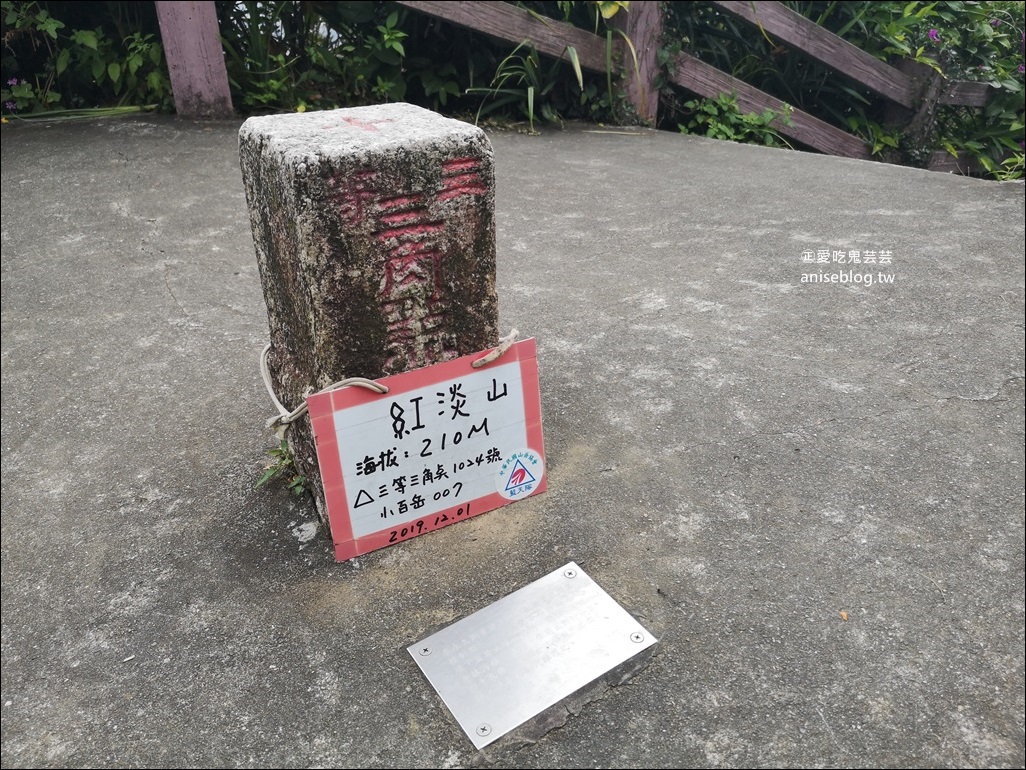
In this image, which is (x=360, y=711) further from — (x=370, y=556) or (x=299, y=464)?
(x=299, y=464)

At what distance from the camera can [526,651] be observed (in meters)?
1.51

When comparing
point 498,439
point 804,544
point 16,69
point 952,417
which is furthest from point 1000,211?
point 16,69

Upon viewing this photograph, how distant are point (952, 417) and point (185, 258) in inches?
106

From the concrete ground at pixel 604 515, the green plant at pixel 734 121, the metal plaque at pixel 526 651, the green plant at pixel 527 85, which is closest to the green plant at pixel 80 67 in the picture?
the concrete ground at pixel 604 515

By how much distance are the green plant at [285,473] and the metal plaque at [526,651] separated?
56 centimetres

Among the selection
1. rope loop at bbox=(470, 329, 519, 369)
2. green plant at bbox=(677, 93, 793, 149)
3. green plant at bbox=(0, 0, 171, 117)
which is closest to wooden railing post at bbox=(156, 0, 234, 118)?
green plant at bbox=(0, 0, 171, 117)

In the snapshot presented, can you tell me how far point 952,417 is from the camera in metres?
2.14

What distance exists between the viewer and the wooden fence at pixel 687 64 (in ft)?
13.9

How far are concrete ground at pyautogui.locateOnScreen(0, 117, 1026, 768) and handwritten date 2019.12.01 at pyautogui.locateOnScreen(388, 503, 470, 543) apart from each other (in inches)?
1.3

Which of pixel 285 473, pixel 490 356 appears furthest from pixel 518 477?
pixel 285 473

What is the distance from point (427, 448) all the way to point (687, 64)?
3853 mm

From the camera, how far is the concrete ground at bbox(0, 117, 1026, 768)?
1.37 metres

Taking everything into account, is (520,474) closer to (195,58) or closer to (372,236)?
(372,236)

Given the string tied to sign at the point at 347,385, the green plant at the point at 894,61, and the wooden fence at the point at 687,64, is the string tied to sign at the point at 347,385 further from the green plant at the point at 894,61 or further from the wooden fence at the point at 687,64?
the green plant at the point at 894,61
